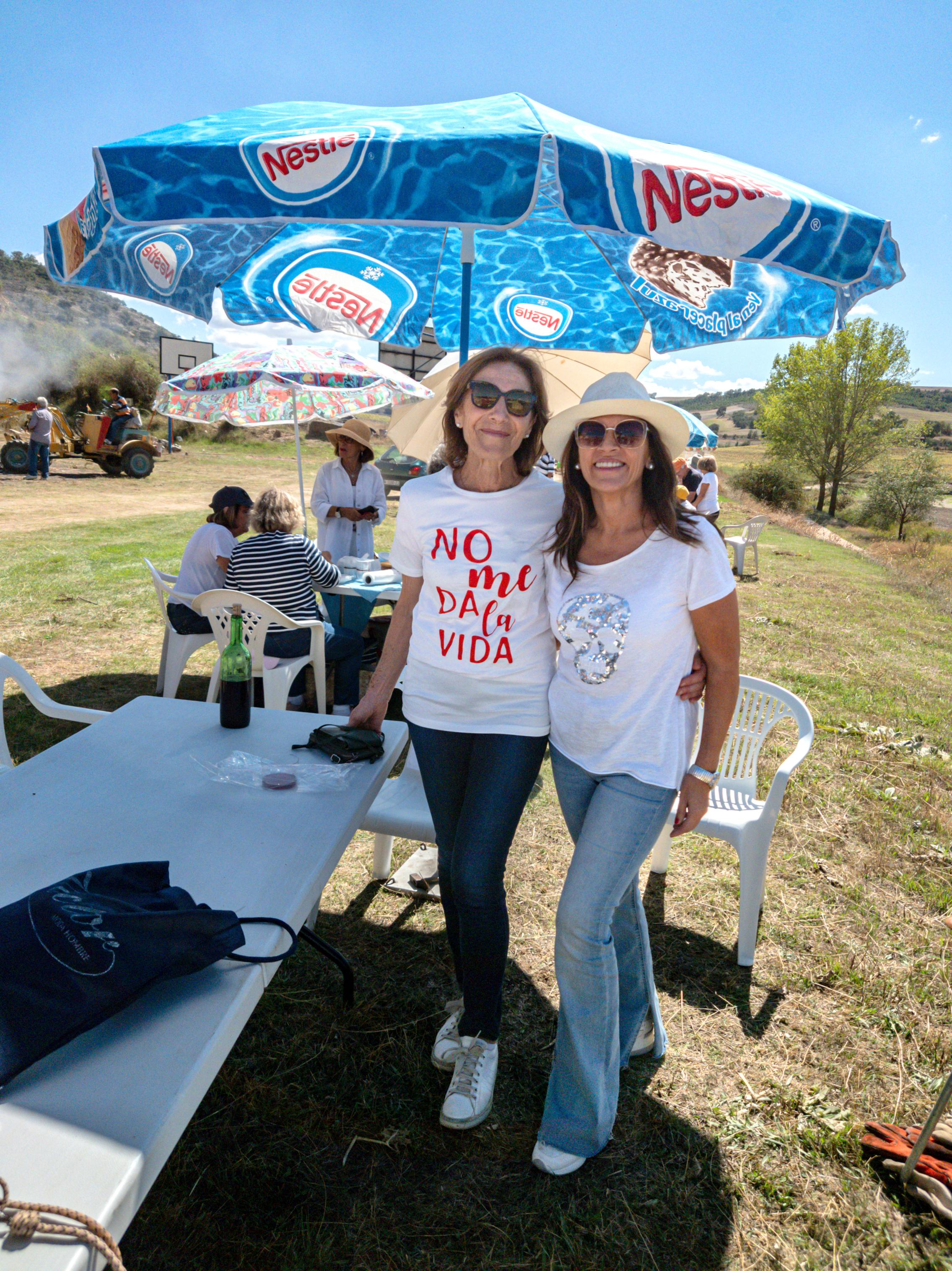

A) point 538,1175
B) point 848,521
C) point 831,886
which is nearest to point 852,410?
point 848,521

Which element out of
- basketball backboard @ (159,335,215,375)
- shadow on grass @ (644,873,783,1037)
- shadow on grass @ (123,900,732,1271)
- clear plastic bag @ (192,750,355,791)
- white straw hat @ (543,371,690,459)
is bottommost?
shadow on grass @ (644,873,783,1037)

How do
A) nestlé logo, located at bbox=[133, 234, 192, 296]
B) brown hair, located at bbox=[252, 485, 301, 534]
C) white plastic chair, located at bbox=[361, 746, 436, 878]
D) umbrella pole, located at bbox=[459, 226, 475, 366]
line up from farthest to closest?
brown hair, located at bbox=[252, 485, 301, 534], nestlé logo, located at bbox=[133, 234, 192, 296], umbrella pole, located at bbox=[459, 226, 475, 366], white plastic chair, located at bbox=[361, 746, 436, 878]

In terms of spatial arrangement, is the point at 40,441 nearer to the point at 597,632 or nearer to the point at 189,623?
the point at 189,623

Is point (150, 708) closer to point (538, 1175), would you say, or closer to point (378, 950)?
point (378, 950)

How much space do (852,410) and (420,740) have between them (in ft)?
117

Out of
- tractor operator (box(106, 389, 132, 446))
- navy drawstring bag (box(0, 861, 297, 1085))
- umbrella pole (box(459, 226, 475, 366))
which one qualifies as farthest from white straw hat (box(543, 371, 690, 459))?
tractor operator (box(106, 389, 132, 446))

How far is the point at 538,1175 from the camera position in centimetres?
192

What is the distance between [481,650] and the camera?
1.90m

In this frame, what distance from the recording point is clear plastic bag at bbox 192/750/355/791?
1.95 meters

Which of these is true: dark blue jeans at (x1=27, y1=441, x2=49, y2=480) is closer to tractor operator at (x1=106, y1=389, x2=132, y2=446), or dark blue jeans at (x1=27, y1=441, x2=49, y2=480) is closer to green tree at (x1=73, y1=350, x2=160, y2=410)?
tractor operator at (x1=106, y1=389, x2=132, y2=446)

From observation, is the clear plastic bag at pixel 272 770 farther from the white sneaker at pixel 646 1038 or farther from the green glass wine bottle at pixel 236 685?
the white sneaker at pixel 646 1038

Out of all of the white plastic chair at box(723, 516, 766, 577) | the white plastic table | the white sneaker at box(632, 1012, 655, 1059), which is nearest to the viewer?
the white plastic table

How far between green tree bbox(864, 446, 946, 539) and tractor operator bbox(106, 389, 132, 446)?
23074mm

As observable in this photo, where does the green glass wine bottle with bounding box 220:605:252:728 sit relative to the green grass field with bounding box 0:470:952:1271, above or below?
above
